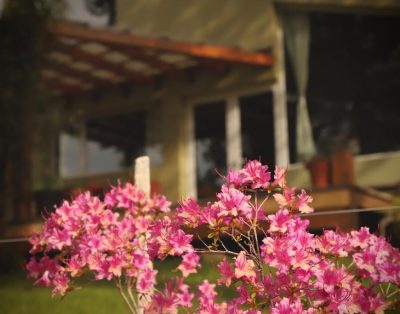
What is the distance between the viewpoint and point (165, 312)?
313cm

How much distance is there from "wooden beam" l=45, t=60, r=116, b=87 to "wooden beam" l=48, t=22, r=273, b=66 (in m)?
1.80

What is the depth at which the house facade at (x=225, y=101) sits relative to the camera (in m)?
10.8

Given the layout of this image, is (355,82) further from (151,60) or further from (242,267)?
(242,267)

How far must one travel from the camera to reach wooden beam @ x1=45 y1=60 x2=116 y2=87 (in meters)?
12.6

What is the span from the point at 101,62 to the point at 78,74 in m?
1.17

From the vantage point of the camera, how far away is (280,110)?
11.4 m

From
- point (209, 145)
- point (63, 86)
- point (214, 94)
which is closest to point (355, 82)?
point (214, 94)

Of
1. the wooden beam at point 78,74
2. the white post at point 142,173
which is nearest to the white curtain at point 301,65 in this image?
the wooden beam at point 78,74

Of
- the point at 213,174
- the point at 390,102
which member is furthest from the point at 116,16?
the point at 390,102

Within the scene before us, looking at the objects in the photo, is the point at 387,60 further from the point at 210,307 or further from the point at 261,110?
the point at 210,307

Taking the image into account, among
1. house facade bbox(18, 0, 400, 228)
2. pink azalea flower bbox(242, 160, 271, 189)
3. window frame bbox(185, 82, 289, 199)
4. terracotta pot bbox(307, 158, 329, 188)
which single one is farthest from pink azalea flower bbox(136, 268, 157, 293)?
window frame bbox(185, 82, 289, 199)

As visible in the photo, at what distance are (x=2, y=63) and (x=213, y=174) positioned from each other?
4549 millimetres

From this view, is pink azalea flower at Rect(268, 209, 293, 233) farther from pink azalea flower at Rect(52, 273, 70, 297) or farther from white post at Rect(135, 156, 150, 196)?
white post at Rect(135, 156, 150, 196)

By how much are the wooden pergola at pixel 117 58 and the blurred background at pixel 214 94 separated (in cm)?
3
